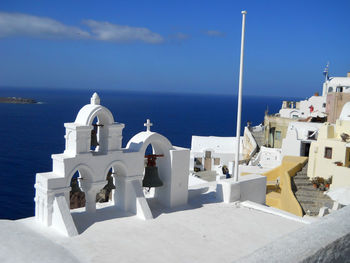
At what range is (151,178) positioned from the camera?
10227 millimetres

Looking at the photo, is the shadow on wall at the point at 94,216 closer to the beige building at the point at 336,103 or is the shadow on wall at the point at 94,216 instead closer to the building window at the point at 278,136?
the beige building at the point at 336,103

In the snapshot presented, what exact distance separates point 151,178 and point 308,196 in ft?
42.2

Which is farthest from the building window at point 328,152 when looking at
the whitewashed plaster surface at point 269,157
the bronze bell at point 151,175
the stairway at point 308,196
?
the bronze bell at point 151,175

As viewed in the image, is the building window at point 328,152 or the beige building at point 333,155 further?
the building window at point 328,152

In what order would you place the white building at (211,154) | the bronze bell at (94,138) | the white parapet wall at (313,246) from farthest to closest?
the white building at (211,154), the bronze bell at (94,138), the white parapet wall at (313,246)

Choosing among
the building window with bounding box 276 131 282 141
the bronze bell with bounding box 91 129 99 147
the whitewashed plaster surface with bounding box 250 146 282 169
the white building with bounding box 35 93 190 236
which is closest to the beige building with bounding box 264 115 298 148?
the building window with bounding box 276 131 282 141

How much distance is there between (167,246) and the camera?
7.97 m

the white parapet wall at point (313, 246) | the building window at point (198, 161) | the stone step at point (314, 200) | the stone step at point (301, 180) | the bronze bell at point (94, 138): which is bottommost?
the building window at point (198, 161)

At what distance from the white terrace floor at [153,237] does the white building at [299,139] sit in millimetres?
18912

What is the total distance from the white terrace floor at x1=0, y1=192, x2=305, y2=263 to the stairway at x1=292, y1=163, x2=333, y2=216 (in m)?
9.18

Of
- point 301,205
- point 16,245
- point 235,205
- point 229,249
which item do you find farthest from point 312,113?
point 16,245

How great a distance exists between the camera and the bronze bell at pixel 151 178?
10.2m

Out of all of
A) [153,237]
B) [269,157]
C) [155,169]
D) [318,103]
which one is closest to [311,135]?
[269,157]

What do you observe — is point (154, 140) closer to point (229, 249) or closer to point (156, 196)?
point (156, 196)
